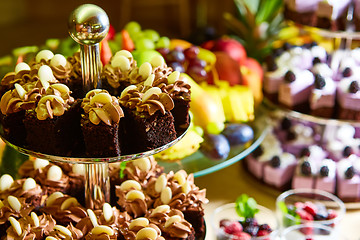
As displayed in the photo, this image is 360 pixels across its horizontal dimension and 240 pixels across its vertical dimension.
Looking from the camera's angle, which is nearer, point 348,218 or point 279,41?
point 348,218

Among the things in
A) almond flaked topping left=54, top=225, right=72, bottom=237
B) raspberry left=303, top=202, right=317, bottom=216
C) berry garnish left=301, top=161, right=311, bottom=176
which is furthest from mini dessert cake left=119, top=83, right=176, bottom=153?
berry garnish left=301, top=161, right=311, bottom=176

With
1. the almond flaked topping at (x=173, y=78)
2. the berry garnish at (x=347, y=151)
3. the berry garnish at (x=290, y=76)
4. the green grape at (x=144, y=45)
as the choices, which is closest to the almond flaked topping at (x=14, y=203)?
the almond flaked topping at (x=173, y=78)

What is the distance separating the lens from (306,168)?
2086mm

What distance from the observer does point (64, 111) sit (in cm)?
111

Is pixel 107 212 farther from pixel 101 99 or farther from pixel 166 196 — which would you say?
pixel 101 99

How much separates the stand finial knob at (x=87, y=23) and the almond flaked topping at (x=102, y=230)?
400mm

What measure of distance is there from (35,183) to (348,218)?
1284 millimetres

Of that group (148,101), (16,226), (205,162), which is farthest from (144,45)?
(16,226)

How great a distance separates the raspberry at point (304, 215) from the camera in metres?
1.85

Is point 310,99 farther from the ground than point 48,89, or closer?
closer

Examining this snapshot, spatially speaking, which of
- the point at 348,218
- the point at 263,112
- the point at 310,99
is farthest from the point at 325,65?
the point at 348,218

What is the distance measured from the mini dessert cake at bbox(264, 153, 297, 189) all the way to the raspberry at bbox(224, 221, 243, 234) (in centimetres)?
51

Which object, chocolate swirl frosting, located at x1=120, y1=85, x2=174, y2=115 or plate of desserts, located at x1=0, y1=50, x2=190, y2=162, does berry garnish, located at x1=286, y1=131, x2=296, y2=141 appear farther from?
chocolate swirl frosting, located at x1=120, y1=85, x2=174, y2=115

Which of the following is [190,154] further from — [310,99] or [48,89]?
[48,89]
